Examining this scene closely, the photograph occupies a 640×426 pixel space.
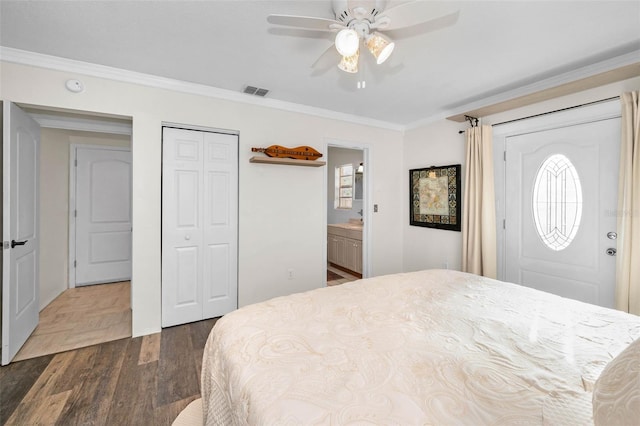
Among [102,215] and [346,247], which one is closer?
[102,215]

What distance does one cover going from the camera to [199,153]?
10.1ft

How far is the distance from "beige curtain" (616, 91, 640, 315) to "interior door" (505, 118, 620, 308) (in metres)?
0.13

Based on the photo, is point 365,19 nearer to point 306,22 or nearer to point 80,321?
point 306,22

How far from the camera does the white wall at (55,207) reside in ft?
12.3

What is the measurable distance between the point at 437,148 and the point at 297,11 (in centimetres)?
280

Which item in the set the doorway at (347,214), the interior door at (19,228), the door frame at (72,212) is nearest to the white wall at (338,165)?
the doorway at (347,214)

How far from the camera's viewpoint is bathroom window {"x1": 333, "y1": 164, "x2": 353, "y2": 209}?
5.84 metres

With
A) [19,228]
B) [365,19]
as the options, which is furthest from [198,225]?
[365,19]

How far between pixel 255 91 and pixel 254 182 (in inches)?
39.3

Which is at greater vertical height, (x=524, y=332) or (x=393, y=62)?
(x=393, y=62)

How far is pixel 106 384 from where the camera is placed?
203 centimetres

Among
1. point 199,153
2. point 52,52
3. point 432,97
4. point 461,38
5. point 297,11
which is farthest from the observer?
point 432,97

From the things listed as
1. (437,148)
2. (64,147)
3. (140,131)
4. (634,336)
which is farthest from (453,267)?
(64,147)

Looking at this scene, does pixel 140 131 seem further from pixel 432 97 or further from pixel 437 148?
pixel 437 148
